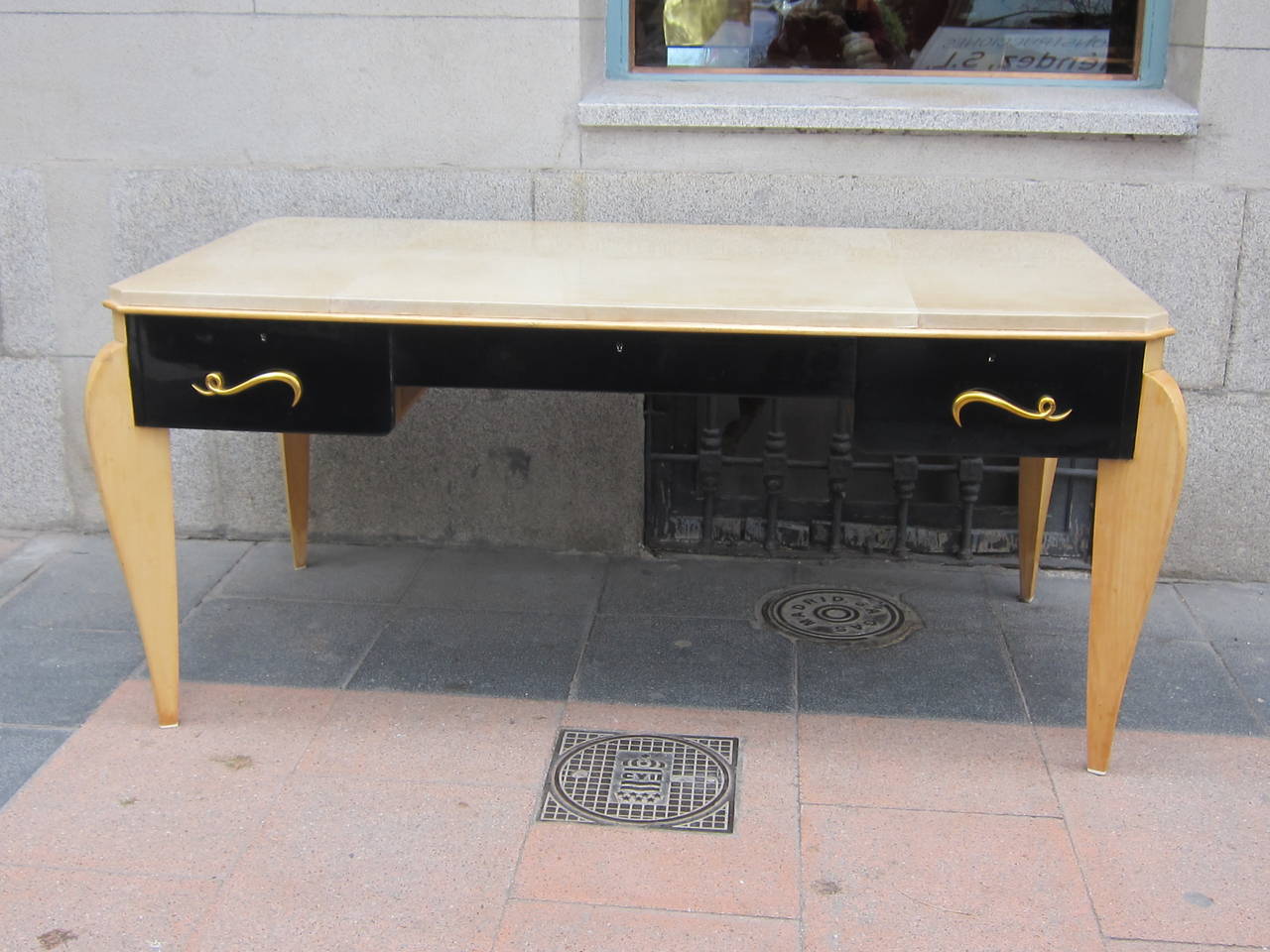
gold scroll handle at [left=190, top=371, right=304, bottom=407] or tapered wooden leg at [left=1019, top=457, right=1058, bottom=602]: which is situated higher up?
gold scroll handle at [left=190, top=371, right=304, bottom=407]

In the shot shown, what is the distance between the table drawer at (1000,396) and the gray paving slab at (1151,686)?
0.79 meters

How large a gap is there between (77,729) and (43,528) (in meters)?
1.34

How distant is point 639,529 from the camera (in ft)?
12.8

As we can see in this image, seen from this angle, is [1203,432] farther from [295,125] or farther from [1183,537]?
[295,125]

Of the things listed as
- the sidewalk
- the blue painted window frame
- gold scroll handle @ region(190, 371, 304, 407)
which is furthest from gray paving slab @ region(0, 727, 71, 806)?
the blue painted window frame

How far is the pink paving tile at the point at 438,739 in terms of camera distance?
A: 9.08 feet

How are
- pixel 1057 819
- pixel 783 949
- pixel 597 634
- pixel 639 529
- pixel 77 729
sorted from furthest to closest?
pixel 639 529 → pixel 597 634 → pixel 77 729 → pixel 1057 819 → pixel 783 949

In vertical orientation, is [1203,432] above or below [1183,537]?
above

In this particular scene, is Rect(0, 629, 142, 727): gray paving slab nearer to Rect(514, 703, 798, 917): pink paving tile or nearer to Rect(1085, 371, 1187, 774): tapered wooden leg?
Rect(514, 703, 798, 917): pink paving tile

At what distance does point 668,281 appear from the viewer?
267 cm

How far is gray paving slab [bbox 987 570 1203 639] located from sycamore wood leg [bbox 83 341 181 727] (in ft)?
6.78

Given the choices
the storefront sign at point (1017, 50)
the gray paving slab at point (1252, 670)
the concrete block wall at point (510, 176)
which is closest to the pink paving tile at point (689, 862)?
the gray paving slab at point (1252, 670)

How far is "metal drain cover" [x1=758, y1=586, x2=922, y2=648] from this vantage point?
11.2 feet

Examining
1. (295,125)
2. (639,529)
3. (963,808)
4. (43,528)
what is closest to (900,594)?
(639,529)
